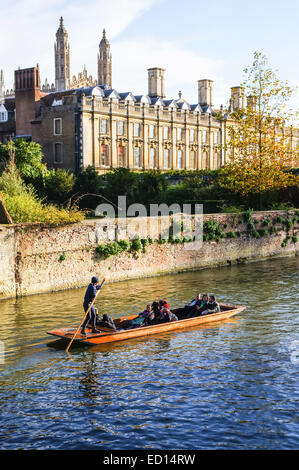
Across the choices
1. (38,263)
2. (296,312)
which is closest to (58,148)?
(38,263)

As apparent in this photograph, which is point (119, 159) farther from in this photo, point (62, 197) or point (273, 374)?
point (273, 374)

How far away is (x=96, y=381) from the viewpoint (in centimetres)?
→ 1373

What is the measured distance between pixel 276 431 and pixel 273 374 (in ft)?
10.1

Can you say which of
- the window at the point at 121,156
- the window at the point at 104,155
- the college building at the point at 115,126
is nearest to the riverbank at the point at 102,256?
the college building at the point at 115,126

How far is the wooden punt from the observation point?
1641 cm

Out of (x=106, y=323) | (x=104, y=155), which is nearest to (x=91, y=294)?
(x=106, y=323)

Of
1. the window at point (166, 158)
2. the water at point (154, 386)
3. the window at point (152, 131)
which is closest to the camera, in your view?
the water at point (154, 386)

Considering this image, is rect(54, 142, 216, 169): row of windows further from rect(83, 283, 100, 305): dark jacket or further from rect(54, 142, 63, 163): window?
rect(83, 283, 100, 305): dark jacket

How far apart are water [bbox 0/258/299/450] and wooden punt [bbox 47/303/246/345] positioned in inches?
9.5

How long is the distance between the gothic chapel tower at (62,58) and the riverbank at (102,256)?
79.9 m

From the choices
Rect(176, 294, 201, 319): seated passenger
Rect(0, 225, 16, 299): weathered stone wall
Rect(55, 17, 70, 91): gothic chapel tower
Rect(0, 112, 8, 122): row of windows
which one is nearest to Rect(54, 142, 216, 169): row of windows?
Rect(0, 112, 8, 122): row of windows

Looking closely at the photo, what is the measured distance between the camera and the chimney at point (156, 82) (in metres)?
76.1

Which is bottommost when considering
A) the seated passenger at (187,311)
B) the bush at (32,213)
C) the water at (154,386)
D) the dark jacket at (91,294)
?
the water at (154,386)

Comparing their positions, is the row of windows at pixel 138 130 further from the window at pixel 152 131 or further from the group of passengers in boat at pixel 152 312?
the group of passengers in boat at pixel 152 312
